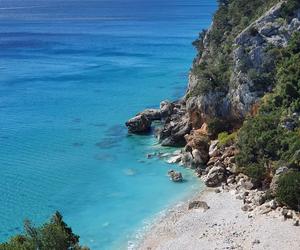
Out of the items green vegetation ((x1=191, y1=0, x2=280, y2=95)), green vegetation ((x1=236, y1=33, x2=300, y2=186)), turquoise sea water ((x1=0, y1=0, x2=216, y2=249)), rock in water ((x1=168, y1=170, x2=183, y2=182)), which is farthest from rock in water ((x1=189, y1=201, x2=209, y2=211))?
green vegetation ((x1=191, y1=0, x2=280, y2=95))

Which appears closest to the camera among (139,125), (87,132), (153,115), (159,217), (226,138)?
(159,217)

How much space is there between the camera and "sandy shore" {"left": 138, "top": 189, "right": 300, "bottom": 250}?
134 feet

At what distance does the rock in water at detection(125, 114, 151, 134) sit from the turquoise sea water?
4.48ft

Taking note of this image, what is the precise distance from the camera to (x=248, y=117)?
5772cm

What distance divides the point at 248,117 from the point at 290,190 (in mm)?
15898

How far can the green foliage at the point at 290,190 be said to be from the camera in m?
42.9

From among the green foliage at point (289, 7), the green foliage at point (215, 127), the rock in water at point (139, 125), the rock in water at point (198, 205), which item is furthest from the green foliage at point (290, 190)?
the rock in water at point (139, 125)

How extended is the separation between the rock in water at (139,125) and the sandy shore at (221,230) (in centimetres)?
2270

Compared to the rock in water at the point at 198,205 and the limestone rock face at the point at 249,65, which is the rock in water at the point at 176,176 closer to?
the rock in water at the point at 198,205

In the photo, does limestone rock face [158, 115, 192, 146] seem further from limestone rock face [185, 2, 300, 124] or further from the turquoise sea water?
limestone rock face [185, 2, 300, 124]

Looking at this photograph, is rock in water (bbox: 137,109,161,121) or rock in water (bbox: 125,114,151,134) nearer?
rock in water (bbox: 125,114,151,134)

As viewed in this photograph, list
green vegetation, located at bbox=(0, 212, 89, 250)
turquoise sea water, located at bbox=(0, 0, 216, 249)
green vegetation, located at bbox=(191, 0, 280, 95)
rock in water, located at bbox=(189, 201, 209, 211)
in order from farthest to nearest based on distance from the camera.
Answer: green vegetation, located at bbox=(191, 0, 280, 95) < turquoise sea water, located at bbox=(0, 0, 216, 249) < rock in water, located at bbox=(189, 201, 209, 211) < green vegetation, located at bbox=(0, 212, 89, 250)

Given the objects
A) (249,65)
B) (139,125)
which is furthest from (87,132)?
(249,65)

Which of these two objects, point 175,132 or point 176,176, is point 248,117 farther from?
point 175,132
